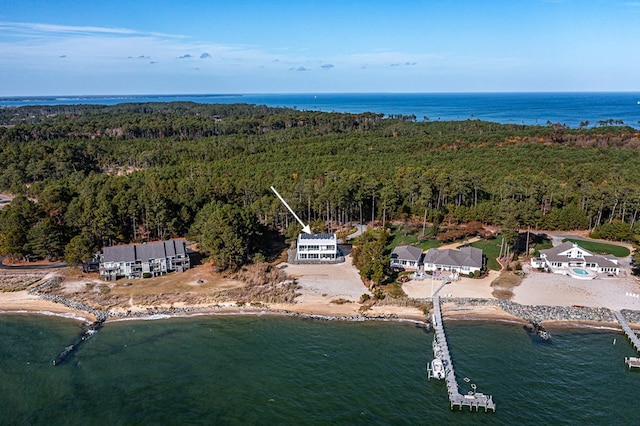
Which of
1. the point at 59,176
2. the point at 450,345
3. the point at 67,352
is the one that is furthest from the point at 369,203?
the point at 59,176

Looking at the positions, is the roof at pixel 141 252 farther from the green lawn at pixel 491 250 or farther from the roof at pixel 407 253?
the green lawn at pixel 491 250

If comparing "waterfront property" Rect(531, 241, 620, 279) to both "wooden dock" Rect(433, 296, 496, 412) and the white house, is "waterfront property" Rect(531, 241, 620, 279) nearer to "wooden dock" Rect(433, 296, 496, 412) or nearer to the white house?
"wooden dock" Rect(433, 296, 496, 412)

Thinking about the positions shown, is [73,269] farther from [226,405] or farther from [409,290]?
[409,290]

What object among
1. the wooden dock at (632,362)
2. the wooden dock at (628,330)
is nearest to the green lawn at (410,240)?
the wooden dock at (628,330)

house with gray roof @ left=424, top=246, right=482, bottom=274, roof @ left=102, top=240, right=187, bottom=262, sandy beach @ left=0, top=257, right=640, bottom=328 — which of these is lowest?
sandy beach @ left=0, top=257, right=640, bottom=328

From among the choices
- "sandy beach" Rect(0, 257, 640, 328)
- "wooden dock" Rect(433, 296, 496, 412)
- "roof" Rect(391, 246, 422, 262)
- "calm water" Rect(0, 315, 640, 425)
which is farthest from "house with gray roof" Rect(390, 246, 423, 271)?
"wooden dock" Rect(433, 296, 496, 412)

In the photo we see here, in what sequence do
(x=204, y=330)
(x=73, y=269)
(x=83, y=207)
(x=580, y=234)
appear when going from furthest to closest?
(x=580, y=234) → (x=83, y=207) → (x=73, y=269) → (x=204, y=330)
